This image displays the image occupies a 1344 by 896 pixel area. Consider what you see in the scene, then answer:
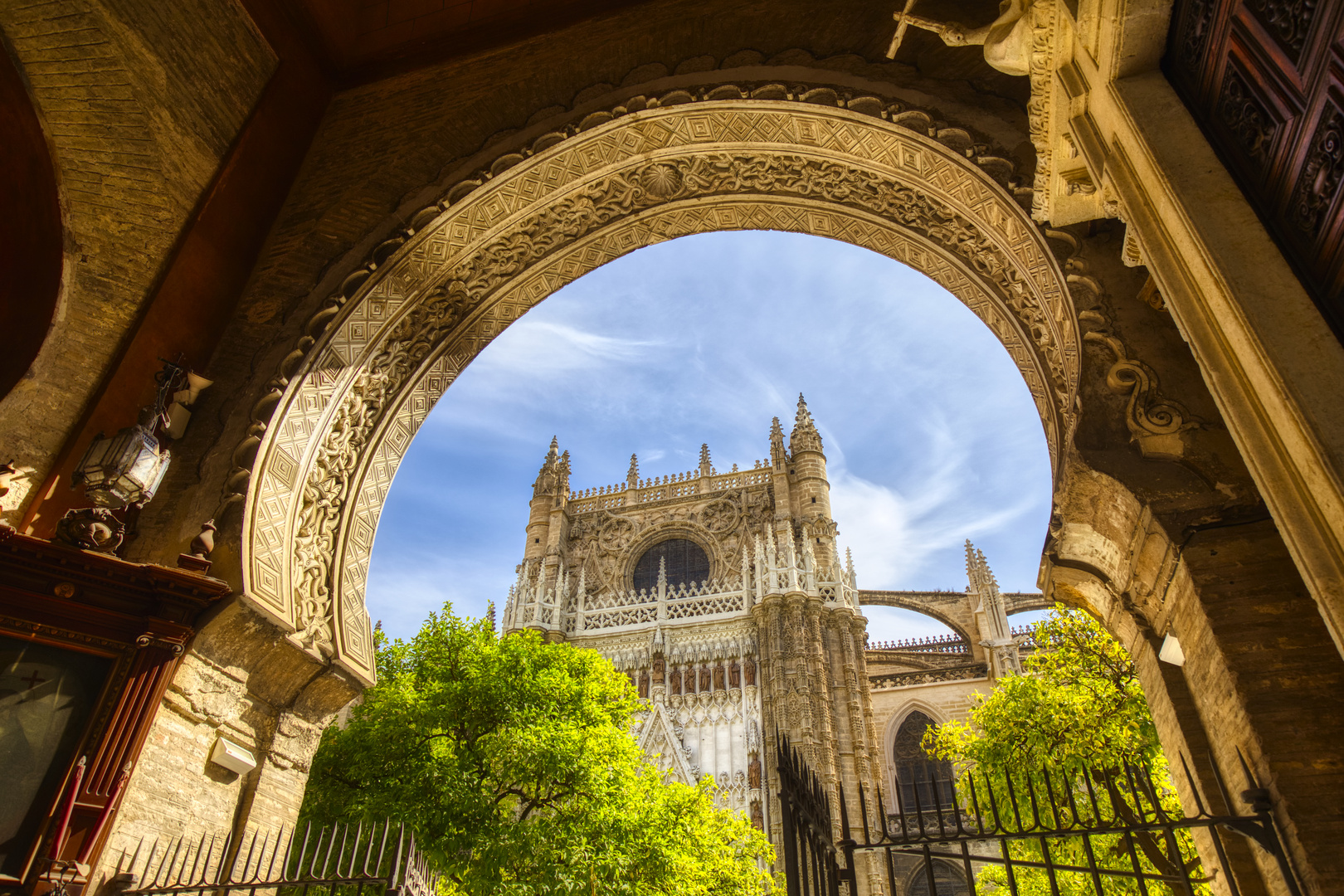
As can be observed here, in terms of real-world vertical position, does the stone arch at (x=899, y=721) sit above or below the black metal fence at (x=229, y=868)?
above

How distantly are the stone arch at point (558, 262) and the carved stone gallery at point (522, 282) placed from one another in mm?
29

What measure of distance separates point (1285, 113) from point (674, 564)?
90.8 feet

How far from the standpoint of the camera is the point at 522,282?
6.36 m

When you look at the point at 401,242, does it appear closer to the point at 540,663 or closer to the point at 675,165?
the point at 675,165

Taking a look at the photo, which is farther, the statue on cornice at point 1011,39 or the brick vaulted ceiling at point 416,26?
the brick vaulted ceiling at point 416,26

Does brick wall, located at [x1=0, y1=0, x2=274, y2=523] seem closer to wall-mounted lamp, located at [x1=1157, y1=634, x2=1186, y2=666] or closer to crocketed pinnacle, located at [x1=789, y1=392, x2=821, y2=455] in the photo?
wall-mounted lamp, located at [x1=1157, y1=634, x2=1186, y2=666]

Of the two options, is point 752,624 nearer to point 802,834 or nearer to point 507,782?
point 507,782

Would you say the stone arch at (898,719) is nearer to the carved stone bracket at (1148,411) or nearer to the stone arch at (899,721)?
the stone arch at (899,721)

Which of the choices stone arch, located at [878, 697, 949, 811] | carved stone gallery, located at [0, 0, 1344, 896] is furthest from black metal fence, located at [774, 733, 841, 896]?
stone arch, located at [878, 697, 949, 811]

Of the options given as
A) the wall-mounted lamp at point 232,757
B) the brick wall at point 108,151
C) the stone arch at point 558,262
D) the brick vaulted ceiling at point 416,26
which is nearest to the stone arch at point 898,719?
the stone arch at point 558,262

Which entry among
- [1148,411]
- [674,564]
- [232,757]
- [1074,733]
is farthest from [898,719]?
[232,757]

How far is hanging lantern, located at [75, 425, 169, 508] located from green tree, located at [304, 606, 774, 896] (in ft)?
20.8

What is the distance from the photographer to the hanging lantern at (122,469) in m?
4.35

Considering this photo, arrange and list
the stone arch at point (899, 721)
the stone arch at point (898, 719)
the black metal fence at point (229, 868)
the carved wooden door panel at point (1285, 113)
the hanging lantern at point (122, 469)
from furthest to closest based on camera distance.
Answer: the stone arch at point (899, 721) → the stone arch at point (898, 719) → the hanging lantern at point (122, 469) → the black metal fence at point (229, 868) → the carved wooden door panel at point (1285, 113)
